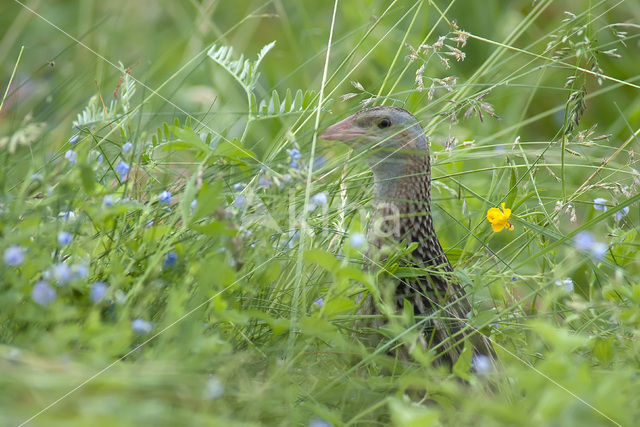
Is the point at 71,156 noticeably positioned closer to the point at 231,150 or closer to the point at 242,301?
the point at 231,150

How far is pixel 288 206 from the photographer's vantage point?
2365 millimetres

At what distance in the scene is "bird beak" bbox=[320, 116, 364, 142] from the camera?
2807 mm

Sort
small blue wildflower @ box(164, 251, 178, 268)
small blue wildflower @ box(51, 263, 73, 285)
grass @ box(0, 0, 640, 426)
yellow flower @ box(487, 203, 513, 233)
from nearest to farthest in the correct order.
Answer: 1. grass @ box(0, 0, 640, 426)
2. small blue wildflower @ box(51, 263, 73, 285)
3. small blue wildflower @ box(164, 251, 178, 268)
4. yellow flower @ box(487, 203, 513, 233)

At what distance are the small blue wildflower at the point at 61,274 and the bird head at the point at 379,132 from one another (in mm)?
1164

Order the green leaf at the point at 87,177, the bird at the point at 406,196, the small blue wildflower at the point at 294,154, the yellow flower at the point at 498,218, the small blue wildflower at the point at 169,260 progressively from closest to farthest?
the green leaf at the point at 87,177 < the small blue wildflower at the point at 169,260 < the small blue wildflower at the point at 294,154 < the bird at the point at 406,196 < the yellow flower at the point at 498,218

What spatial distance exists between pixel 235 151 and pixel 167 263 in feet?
1.42

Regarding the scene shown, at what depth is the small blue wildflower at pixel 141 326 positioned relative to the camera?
1861 mm

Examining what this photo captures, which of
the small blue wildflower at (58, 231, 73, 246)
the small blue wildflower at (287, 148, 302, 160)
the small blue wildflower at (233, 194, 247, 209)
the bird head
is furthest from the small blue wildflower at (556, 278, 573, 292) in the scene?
the small blue wildflower at (58, 231, 73, 246)

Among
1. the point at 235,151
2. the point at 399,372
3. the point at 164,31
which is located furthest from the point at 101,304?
the point at 164,31

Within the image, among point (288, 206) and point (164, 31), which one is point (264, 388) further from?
point (164, 31)

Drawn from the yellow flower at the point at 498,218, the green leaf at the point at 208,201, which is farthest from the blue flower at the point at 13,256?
the yellow flower at the point at 498,218

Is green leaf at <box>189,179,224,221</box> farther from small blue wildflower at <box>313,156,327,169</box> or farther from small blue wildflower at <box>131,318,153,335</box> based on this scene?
small blue wildflower at <box>313,156,327,169</box>

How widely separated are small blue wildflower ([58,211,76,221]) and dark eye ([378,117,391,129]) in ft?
3.70

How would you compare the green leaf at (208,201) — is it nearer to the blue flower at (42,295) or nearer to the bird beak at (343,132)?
the blue flower at (42,295)
